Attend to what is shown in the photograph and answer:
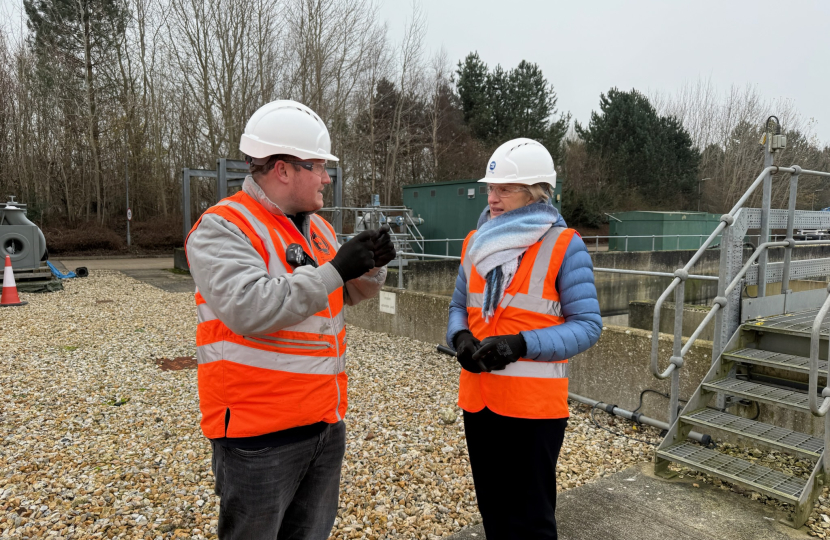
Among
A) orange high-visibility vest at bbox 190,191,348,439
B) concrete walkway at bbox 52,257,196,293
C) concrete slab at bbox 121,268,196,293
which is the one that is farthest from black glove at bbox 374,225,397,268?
concrete walkway at bbox 52,257,196,293

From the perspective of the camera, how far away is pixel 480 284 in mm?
2266

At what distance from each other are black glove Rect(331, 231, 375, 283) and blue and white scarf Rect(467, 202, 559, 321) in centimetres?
57

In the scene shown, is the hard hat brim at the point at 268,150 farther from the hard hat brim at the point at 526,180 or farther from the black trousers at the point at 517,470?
the black trousers at the point at 517,470

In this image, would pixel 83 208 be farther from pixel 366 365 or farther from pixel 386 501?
pixel 386 501

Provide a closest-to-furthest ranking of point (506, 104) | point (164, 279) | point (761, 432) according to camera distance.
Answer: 1. point (761, 432)
2. point (164, 279)
3. point (506, 104)

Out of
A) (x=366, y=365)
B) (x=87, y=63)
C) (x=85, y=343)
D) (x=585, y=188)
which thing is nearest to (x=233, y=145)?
(x=87, y=63)

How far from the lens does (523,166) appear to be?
219 centimetres

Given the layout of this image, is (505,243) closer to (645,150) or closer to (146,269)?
(146,269)

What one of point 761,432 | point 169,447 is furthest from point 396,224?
point 761,432

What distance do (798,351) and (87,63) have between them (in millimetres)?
27886

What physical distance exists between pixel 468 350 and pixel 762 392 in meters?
2.54

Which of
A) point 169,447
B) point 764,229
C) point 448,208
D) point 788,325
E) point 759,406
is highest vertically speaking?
point 448,208

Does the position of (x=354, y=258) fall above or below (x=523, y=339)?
above

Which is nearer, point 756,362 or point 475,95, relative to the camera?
point 756,362
